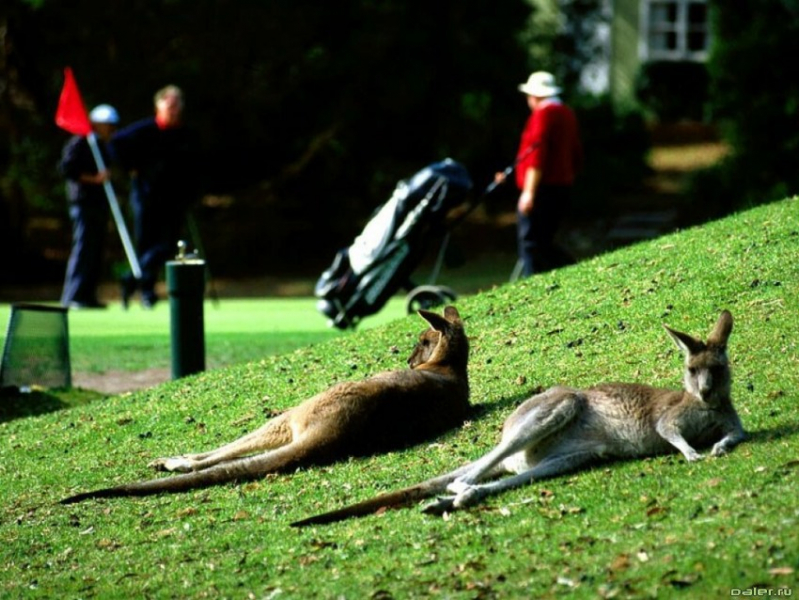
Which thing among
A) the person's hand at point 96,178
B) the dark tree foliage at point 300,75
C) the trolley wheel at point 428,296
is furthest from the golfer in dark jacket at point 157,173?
the dark tree foliage at point 300,75

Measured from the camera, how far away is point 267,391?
38.3 feet

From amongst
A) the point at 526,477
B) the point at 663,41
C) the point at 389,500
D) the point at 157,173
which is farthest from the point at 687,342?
the point at 663,41

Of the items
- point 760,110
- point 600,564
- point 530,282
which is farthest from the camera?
point 760,110

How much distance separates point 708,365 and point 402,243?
8191 millimetres

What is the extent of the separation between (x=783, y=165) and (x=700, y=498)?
2190cm

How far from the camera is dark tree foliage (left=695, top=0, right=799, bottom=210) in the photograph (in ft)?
90.3

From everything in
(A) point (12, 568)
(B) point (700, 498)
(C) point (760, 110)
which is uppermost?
(C) point (760, 110)

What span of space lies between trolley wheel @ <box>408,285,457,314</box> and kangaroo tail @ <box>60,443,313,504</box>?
21.2 feet

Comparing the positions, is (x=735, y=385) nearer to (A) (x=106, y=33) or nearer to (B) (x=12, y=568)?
(B) (x=12, y=568)

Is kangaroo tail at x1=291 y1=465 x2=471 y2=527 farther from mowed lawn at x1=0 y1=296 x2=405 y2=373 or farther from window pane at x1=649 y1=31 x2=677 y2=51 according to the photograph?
window pane at x1=649 y1=31 x2=677 y2=51

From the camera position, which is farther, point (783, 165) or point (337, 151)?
point (337, 151)

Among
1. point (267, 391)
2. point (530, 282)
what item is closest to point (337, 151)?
point (530, 282)

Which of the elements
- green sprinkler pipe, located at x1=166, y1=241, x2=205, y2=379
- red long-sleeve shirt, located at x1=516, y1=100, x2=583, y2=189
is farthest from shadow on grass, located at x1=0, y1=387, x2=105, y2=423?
red long-sleeve shirt, located at x1=516, y1=100, x2=583, y2=189

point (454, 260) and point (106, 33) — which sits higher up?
point (106, 33)
